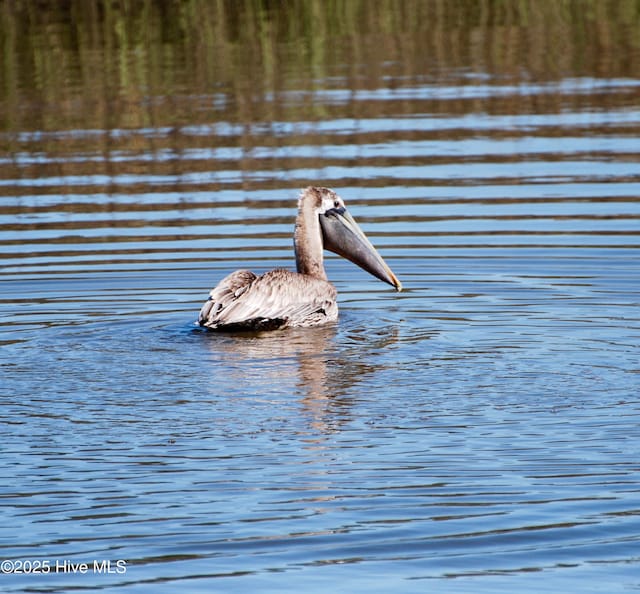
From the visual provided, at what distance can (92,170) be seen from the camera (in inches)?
637

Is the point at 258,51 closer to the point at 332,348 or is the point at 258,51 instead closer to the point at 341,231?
the point at 341,231

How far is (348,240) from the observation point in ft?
35.2

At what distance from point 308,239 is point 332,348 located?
1.90 meters

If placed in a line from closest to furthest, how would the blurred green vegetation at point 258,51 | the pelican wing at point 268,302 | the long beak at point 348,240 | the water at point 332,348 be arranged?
the water at point 332,348
the pelican wing at point 268,302
the long beak at point 348,240
the blurred green vegetation at point 258,51

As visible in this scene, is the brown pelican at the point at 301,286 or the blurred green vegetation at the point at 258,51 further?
the blurred green vegetation at the point at 258,51

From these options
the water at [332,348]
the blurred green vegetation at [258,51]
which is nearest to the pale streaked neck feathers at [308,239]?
the water at [332,348]

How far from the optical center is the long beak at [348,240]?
10609mm

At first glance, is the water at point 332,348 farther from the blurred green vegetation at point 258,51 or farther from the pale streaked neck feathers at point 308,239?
the pale streaked neck feathers at point 308,239

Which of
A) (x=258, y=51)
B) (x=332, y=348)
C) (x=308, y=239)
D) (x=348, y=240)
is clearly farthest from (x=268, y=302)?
Result: (x=258, y=51)

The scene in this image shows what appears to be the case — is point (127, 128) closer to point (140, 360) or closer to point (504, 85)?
point (504, 85)

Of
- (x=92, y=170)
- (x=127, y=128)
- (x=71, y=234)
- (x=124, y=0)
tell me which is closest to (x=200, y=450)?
(x=71, y=234)

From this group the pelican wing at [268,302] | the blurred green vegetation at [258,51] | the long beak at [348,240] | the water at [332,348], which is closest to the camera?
the water at [332,348]

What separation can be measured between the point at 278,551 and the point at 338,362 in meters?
3.01

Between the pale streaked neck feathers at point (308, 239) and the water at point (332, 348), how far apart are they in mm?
440
